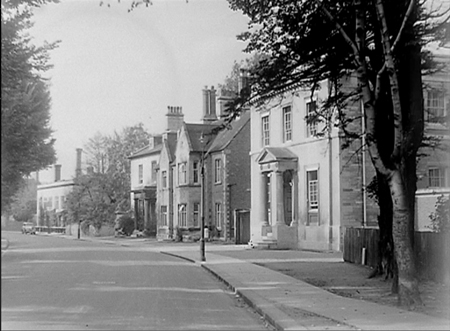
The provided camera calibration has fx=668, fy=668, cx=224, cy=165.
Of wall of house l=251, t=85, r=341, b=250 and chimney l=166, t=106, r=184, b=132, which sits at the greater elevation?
chimney l=166, t=106, r=184, b=132

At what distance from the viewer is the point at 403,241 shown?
540 inches

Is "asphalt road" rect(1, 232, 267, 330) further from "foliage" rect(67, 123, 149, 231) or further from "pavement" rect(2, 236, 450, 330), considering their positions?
"foliage" rect(67, 123, 149, 231)

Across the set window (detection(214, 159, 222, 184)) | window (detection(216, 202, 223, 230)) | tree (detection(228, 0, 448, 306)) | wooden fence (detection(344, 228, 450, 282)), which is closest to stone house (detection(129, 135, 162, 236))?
window (detection(214, 159, 222, 184))

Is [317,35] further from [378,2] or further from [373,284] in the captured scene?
[373,284]

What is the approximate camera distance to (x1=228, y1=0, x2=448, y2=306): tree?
45.1 feet

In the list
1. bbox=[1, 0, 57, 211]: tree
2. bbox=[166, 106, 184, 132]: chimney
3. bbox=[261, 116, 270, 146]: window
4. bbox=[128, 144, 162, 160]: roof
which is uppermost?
bbox=[166, 106, 184, 132]: chimney

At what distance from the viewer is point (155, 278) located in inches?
800

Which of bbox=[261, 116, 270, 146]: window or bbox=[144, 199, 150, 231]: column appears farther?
bbox=[144, 199, 150, 231]: column

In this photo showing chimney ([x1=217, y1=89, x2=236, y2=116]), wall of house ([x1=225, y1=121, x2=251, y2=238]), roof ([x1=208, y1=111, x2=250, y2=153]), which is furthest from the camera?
roof ([x1=208, y1=111, x2=250, y2=153])

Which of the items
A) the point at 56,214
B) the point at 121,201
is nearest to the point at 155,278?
the point at 56,214

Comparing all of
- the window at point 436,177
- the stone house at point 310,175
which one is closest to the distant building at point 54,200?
the stone house at point 310,175

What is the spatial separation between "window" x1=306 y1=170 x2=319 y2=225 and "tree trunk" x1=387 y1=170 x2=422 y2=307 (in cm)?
2110

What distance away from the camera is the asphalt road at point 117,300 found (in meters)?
11.4

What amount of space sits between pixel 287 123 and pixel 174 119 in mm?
20441
